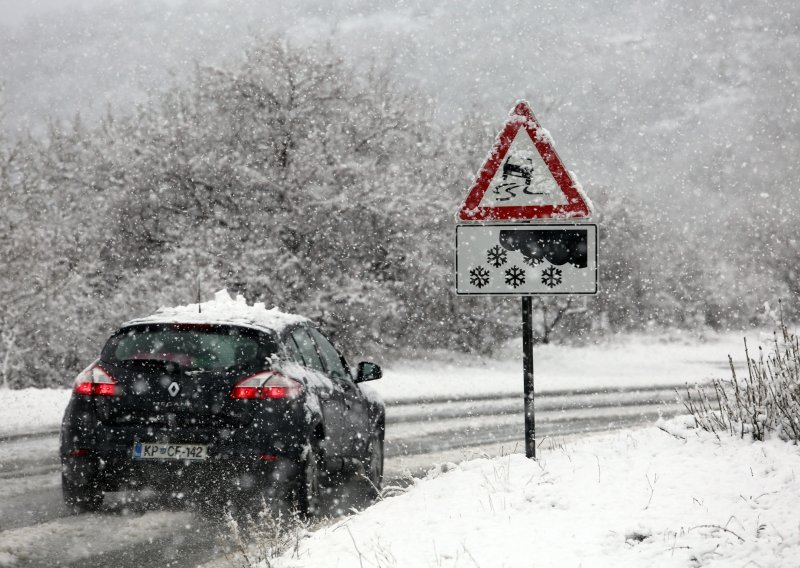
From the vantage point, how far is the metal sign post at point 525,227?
5941mm

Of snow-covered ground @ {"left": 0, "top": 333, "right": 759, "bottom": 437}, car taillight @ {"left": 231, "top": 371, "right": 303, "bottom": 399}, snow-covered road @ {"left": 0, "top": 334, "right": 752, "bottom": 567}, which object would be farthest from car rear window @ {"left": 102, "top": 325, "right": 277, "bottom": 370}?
snow-covered ground @ {"left": 0, "top": 333, "right": 759, "bottom": 437}

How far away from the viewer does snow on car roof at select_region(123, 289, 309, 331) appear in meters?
6.55

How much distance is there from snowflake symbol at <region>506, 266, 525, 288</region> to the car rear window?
1836mm

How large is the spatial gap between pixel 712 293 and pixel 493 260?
222 feet

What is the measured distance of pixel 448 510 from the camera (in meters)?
4.98

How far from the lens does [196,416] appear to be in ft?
20.1

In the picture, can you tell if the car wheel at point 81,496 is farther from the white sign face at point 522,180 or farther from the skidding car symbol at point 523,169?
the skidding car symbol at point 523,169

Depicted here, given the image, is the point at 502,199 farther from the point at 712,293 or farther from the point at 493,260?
the point at 712,293

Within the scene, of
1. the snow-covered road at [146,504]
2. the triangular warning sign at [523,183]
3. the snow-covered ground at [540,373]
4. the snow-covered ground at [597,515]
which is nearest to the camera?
the snow-covered ground at [597,515]

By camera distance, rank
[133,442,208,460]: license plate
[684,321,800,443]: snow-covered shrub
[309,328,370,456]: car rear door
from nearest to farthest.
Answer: [684,321,800,443]: snow-covered shrub < [133,442,208,460]: license plate < [309,328,370,456]: car rear door

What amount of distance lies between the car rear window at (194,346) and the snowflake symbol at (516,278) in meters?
1.84

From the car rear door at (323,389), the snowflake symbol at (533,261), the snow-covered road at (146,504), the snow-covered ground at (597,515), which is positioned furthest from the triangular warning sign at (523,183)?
the snow-covered road at (146,504)

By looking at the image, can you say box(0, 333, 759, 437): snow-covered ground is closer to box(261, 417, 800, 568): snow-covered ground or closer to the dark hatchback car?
box(261, 417, 800, 568): snow-covered ground

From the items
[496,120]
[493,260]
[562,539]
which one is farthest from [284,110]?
[562,539]
